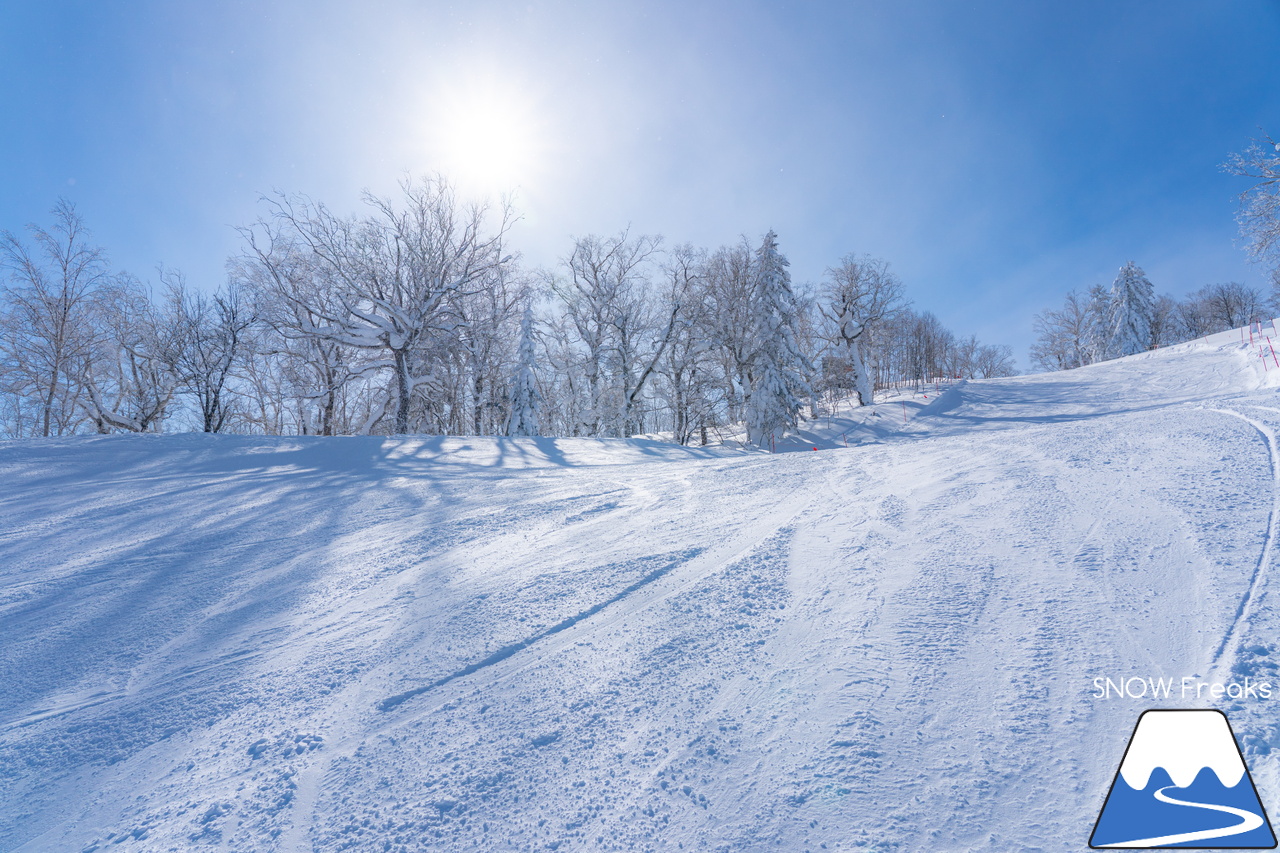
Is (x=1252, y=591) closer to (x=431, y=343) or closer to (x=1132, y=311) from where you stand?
(x=431, y=343)

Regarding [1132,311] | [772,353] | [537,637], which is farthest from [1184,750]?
[1132,311]

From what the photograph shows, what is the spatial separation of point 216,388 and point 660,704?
79.1 feet

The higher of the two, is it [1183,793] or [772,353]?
[772,353]

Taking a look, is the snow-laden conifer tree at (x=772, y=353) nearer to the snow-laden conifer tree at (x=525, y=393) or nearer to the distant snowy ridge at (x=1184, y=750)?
the snow-laden conifer tree at (x=525, y=393)

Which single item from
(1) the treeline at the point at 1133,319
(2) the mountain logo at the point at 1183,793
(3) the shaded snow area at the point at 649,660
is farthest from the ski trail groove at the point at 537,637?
(1) the treeline at the point at 1133,319

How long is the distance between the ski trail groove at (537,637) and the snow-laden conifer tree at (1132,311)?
47.1 metres

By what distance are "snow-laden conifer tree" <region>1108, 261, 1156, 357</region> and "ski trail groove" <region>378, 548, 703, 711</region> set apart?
47.1 m

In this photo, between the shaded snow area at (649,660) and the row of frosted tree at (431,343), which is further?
the row of frosted tree at (431,343)

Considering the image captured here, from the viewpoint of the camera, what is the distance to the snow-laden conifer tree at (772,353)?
2109cm

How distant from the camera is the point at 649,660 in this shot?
245cm

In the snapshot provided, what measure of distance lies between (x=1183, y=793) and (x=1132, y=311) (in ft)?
157

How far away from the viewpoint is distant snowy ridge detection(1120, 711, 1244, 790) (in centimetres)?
160

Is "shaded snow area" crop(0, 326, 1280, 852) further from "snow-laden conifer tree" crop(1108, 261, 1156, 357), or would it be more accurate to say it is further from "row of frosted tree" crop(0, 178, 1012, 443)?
"snow-laden conifer tree" crop(1108, 261, 1156, 357)

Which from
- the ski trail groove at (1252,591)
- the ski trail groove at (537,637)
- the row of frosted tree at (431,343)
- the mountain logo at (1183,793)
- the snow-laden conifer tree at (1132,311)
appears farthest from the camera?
the snow-laden conifer tree at (1132,311)
